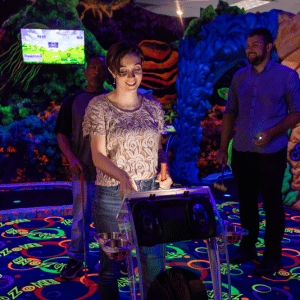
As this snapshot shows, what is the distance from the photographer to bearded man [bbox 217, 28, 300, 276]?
2328 millimetres

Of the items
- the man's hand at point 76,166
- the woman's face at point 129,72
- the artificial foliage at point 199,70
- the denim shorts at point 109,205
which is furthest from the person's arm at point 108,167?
the artificial foliage at point 199,70

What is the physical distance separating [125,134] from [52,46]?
4674 millimetres

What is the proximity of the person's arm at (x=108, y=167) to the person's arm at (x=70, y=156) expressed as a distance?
2.60 ft

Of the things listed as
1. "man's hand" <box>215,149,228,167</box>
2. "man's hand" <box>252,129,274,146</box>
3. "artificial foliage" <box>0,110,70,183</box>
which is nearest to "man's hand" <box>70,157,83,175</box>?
"man's hand" <box>215,149,228,167</box>

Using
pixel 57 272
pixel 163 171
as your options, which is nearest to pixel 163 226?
pixel 163 171

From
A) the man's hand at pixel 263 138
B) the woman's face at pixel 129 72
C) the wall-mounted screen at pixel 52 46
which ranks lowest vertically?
the man's hand at pixel 263 138

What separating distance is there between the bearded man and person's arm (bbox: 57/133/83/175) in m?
1.03

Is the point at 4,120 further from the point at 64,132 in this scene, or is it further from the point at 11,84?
the point at 64,132

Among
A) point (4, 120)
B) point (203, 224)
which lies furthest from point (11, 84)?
point (203, 224)

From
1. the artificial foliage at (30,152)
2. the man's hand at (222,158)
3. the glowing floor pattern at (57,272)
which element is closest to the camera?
the glowing floor pattern at (57,272)

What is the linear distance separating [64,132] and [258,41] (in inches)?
59.0

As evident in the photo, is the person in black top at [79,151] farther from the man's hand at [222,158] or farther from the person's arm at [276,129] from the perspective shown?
the person's arm at [276,129]

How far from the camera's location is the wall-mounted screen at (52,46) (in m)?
5.45

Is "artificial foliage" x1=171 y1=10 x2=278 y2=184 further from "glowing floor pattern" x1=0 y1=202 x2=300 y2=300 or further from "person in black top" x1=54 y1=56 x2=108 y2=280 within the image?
"person in black top" x1=54 y1=56 x2=108 y2=280
